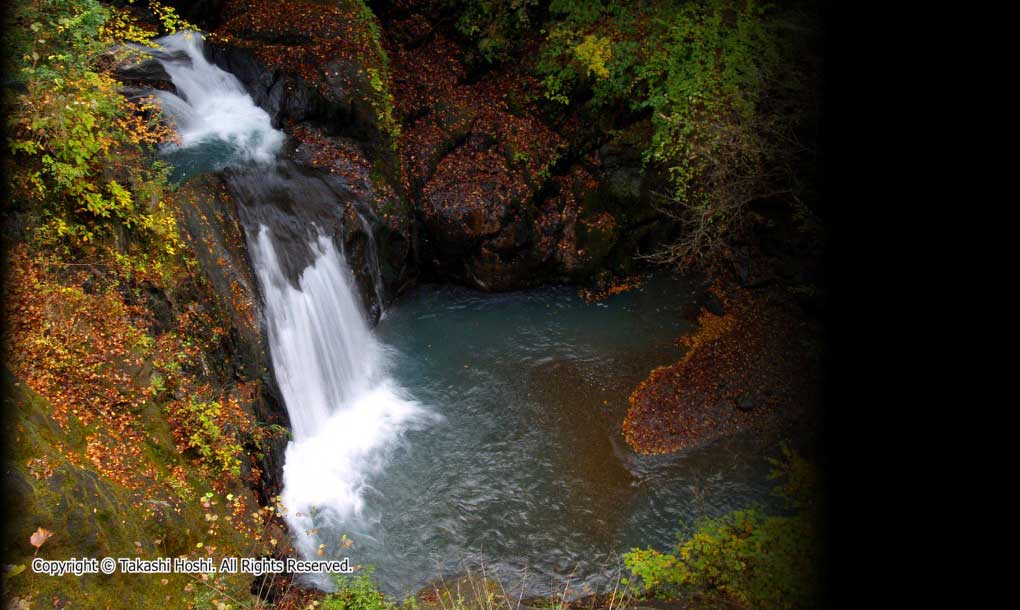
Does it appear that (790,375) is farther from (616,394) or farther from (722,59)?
(722,59)

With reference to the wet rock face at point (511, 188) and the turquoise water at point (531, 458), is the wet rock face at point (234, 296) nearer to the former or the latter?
the turquoise water at point (531, 458)

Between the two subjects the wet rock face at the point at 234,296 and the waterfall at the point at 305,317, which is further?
the waterfall at the point at 305,317

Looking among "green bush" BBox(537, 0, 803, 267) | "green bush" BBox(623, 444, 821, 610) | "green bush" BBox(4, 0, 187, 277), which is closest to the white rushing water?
"green bush" BBox(4, 0, 187, 277)

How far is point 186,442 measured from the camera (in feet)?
20.5

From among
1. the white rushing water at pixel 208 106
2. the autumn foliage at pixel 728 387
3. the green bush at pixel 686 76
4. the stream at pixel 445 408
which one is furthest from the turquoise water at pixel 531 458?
the white rushing water at pixel 208 106

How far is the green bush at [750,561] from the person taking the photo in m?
5.09

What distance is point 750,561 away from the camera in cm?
582

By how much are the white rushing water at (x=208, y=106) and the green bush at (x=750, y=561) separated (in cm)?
882

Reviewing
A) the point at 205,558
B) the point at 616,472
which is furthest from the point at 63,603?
the point at 616,472

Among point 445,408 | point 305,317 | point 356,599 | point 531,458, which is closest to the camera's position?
point 356,599

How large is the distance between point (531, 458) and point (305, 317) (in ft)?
13.6

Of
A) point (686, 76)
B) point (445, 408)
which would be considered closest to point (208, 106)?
point (445, 408)

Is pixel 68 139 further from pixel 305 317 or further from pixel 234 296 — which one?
pixel 305 317

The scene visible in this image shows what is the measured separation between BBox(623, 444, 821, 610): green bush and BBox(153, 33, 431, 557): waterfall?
412 cm
